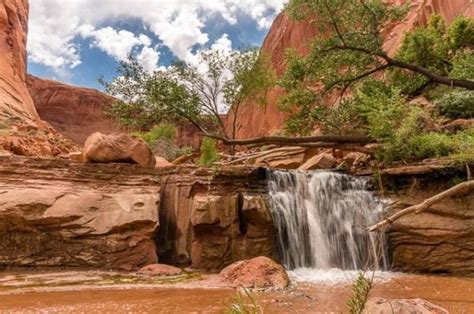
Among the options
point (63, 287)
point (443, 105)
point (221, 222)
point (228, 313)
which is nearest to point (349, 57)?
point (443, 105)

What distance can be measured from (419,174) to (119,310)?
839 cm

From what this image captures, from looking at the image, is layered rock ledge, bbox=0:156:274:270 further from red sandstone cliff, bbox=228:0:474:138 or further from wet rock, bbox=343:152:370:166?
red sandstone cliff, bbox=228:0:474:138

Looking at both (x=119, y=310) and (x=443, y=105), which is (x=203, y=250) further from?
(x=443, y=105)

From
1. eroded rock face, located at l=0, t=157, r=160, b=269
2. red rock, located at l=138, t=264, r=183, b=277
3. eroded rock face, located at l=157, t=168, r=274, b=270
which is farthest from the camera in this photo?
eroded rock face, located at l=157, t=168, r=274, b=270

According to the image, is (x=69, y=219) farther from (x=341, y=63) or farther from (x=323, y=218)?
(x=341, y=63)

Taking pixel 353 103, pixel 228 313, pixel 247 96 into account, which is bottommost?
pixel 228 313

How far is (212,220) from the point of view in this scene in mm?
10148

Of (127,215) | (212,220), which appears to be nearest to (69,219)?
(127,215)

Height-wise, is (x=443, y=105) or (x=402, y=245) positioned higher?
(x=443, y=105)

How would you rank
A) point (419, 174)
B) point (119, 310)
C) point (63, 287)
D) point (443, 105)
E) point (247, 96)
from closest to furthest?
1. point (119, 310)
2. point (63, 287)
3. point (419, 174)
4. point (443, 105)
5. point (247, 96)

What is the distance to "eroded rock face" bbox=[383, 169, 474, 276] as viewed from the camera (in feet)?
31.8

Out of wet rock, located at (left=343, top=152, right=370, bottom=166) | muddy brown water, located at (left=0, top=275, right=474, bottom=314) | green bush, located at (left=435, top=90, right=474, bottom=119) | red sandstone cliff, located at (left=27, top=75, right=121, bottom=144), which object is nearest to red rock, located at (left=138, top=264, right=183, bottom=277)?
muddy brown water, located at (left=0, top=275, right=474, bottom=314)

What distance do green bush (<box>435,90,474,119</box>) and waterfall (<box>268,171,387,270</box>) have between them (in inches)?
234

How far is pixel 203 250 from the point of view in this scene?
399 inches
